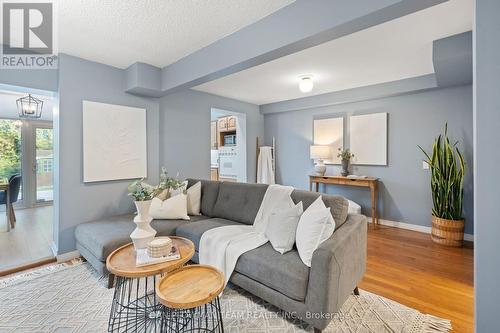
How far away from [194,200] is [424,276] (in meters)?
2.70

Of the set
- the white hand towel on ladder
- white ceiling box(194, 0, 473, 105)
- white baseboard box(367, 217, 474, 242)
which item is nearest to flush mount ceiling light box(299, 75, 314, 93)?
white ceiling box(194, 0, 473, 105)

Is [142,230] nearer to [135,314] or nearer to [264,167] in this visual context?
[135,314]

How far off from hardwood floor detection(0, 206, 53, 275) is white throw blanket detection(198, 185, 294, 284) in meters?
2.10

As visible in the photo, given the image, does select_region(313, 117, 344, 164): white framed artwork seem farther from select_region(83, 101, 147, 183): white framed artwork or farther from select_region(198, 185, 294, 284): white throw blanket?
select_region(83, 101, 147, 183): white framed artwork

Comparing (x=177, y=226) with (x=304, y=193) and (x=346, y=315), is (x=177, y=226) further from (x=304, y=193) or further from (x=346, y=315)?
(x=346, y=315)

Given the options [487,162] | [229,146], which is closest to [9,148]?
[229,146]

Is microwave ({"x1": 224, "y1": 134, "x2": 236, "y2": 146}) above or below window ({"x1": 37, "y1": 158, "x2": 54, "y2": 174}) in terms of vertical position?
above

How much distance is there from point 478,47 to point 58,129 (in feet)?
12.3

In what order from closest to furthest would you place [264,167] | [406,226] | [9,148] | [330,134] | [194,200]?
[194,200] → [406,226] → [330,134] → [9,148] → [264,167]

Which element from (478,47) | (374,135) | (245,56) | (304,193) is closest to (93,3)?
(245,56)

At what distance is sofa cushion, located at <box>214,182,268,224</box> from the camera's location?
2811 millimetres

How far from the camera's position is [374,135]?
14.3 ft

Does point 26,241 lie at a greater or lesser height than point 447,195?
lesser

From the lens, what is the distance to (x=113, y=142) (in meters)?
3.27
